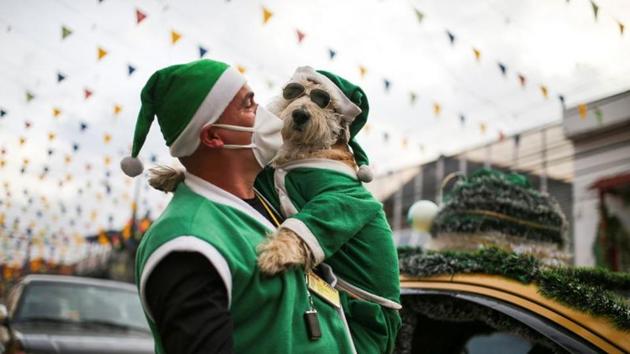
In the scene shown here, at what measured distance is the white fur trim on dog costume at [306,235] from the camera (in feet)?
5.06

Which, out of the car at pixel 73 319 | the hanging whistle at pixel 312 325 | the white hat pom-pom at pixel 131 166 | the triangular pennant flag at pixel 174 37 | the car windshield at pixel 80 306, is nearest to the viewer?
the hanging whistle at pixel 312 325

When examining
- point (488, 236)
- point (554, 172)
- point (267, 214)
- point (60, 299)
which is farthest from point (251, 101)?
point (554, 172)

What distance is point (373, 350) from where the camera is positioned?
1693 mm

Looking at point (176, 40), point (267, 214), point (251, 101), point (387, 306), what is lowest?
point (387, 306)

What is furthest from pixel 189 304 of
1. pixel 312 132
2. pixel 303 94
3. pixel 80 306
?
pixel 80 306

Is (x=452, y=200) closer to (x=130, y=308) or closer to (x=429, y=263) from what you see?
(x=429, y=263)

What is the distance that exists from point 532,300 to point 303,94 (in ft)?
4.01

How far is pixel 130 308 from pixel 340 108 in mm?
4531

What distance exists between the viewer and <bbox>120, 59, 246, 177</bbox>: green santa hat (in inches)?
60.5

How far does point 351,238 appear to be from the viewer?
174 centimetres

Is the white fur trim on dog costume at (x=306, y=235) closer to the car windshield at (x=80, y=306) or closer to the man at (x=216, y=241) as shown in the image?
the man at (x=216, y=241)

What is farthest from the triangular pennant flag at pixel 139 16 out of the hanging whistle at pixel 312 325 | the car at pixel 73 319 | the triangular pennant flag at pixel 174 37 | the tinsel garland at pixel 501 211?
the hanging whistle at pixel 312 325

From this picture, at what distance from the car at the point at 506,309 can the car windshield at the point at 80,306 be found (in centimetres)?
357

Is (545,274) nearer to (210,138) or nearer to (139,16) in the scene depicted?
(210,138)
